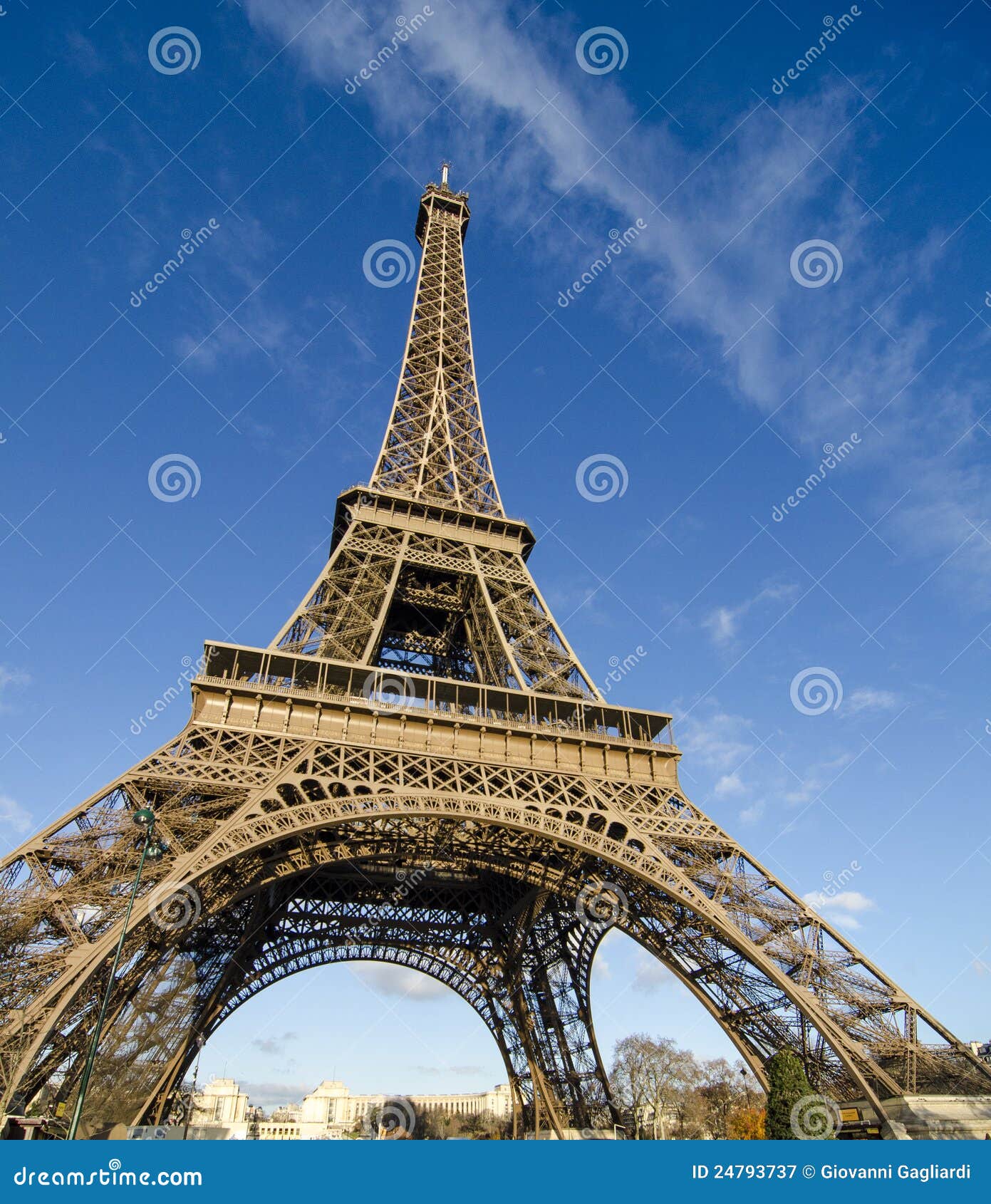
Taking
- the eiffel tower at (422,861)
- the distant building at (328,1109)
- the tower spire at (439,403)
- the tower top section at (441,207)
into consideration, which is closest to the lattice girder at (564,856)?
the eiffel tower at (422,861)

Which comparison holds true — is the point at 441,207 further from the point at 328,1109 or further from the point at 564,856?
the point at 328,1109

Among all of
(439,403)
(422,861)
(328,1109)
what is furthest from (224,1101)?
(439,403)

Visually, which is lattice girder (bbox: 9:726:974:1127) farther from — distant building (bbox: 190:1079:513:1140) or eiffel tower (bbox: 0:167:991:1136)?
distant building (bbox: 190:1079:513:1140)

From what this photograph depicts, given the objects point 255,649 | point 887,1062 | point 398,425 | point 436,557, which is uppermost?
point 398,425
